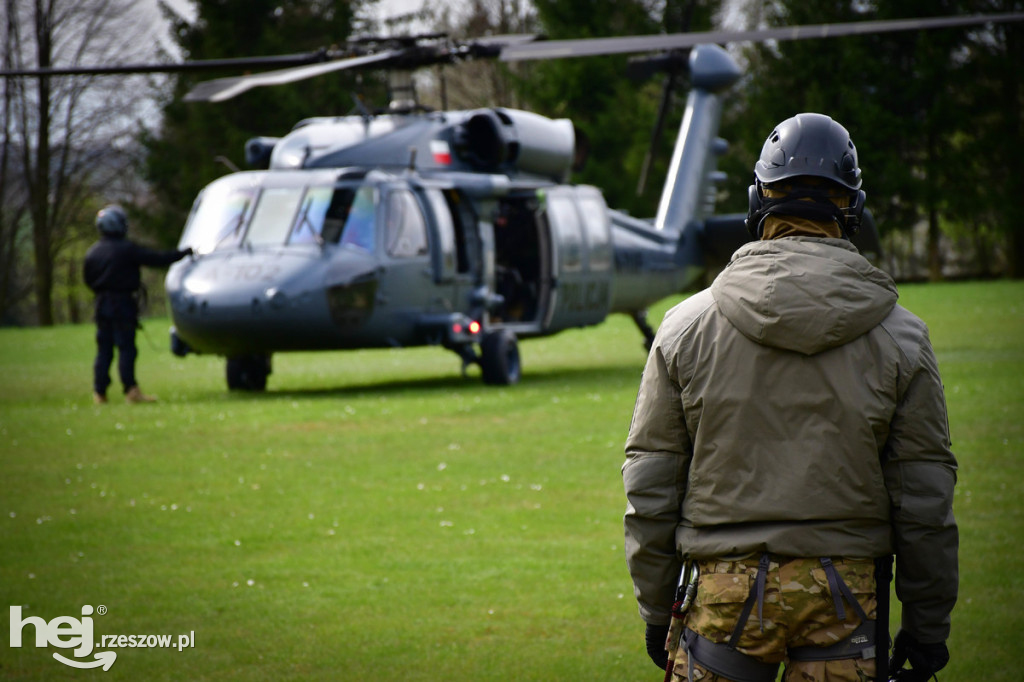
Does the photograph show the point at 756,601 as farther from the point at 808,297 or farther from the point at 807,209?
the point at 807,209

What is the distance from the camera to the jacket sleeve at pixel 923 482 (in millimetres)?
2822

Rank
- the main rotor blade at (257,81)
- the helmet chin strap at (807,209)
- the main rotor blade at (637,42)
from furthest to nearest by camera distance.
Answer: the main rotor blade at (257,81)
the main rotor blade at (637,42)
the helmet chin strap at (807,209)

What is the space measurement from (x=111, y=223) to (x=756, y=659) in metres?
12.0

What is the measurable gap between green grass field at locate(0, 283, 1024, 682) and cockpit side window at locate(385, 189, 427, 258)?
1.60 metres

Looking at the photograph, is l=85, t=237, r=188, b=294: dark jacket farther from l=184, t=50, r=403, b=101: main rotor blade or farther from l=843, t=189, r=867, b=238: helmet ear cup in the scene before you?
l=843, t=189, r=867, b=238: helmet ear cup

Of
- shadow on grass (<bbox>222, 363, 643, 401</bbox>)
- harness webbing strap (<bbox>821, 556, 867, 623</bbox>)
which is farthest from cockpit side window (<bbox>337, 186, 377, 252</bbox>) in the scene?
harness webbing strap (<bbox>821, 556, 867, 623</bbox>)

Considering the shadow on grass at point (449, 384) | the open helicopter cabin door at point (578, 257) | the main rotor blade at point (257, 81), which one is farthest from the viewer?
the open helicopter cabin door at point (578, 257)

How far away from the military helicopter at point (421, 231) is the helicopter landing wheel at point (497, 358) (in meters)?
0.02

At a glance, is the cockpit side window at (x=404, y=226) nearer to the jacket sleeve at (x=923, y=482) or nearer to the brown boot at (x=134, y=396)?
the brown boot at (x=134, y=396)

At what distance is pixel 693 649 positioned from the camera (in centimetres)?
287

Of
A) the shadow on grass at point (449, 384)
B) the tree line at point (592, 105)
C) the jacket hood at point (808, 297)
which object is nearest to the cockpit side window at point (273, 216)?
the shadow on grass at point (449, 384)

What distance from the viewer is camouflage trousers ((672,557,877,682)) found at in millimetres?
2756

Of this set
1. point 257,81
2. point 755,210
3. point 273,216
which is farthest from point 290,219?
point 755,210

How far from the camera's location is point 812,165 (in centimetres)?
293
